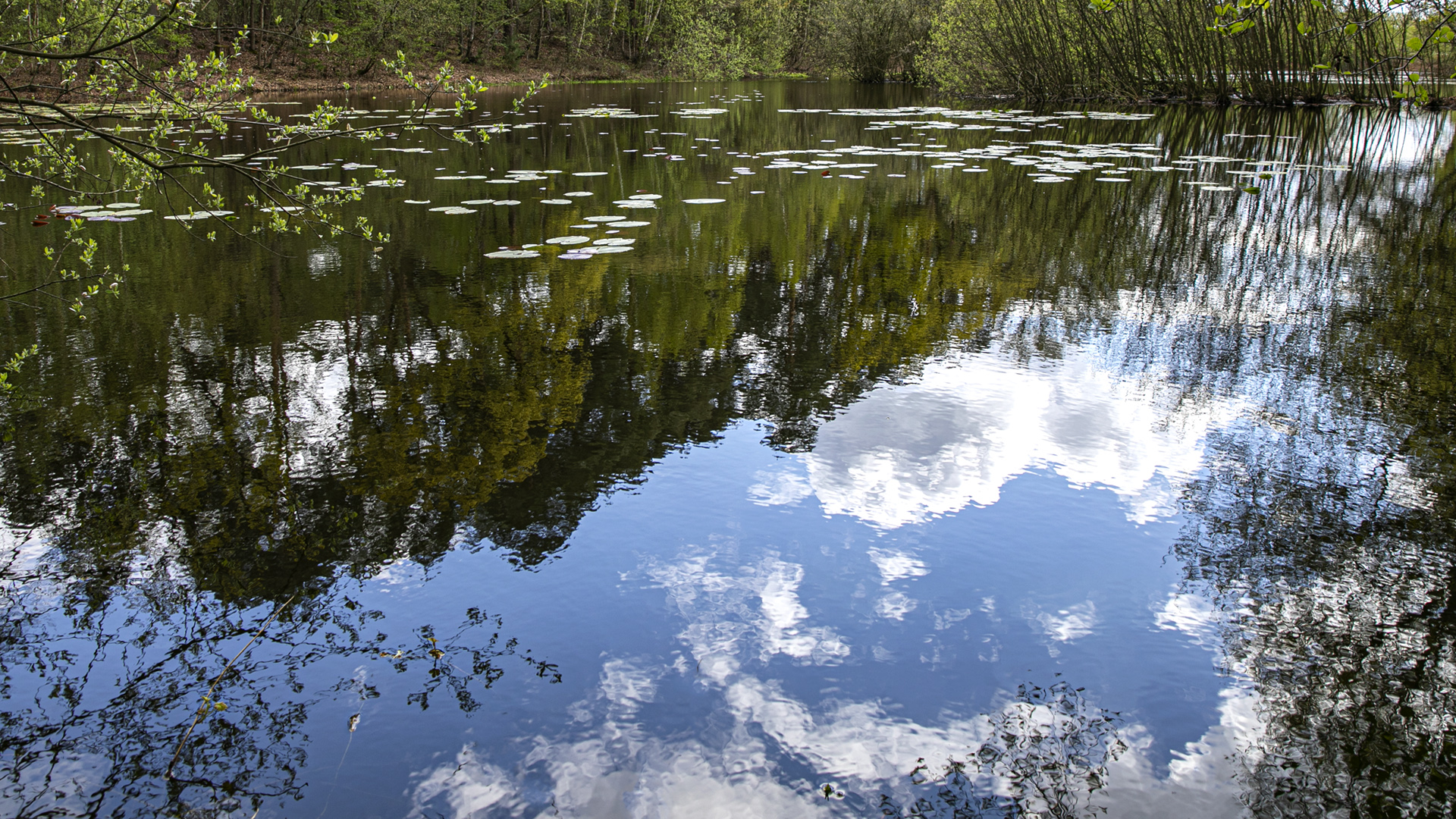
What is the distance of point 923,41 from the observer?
36.0 meters

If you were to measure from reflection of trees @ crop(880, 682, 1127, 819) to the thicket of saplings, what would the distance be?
2.61 m

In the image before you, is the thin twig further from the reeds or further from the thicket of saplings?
the reeds

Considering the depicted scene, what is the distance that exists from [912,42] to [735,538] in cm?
3813

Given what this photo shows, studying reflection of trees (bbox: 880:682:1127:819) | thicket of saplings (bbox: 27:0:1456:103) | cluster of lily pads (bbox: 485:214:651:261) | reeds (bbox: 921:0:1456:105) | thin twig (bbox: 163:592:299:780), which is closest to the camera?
reflection of trees (bbox: 880:682:1127:819)

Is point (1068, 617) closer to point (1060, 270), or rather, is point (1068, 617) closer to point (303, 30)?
point (1060, 270)

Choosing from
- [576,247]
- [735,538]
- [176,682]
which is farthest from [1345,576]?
[576,247]

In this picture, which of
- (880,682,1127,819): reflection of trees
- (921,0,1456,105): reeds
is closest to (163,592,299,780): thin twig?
(880,682,1127,819): reflection of trees

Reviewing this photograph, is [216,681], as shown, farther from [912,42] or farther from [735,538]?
[912,42]

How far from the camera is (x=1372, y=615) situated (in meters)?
2.70

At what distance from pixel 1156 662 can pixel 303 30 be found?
1489 inches

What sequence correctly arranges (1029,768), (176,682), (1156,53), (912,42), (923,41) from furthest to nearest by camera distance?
(912,42) < (923,41) < (1156,53) < (176,682) < (1029,768)

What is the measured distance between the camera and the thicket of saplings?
2027 centimetres

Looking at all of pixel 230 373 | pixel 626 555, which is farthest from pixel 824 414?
pixel 230 373

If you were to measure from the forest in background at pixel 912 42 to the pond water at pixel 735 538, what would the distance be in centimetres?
166
